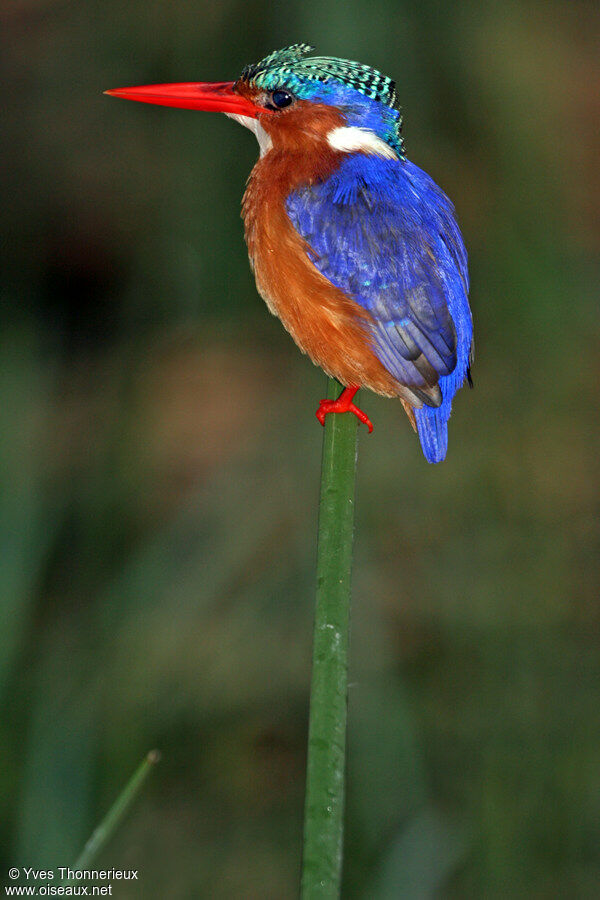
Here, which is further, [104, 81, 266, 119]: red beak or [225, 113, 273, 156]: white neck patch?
[225, 113, 273, 156]: white neck patch

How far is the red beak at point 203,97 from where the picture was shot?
1323mm

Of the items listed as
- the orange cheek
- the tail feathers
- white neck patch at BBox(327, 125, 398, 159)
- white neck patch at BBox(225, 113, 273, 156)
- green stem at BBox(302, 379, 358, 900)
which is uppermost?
white neck patch at BBox(225, 113, 273, 156)

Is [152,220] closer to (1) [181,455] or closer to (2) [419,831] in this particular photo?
(1) [181,455]

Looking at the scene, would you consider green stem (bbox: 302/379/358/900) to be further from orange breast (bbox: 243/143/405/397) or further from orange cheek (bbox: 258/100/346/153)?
orange cheek (bbox: 258/100/346/153)

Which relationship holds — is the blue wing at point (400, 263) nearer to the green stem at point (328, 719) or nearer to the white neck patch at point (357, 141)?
the white neck patch at point (357, 141)

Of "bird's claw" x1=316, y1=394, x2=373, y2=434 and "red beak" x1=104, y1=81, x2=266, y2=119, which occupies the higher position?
"red beak" x1=104, y1=81, x2=266, y2=119

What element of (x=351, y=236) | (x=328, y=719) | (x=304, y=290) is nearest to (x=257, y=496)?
(x=304, y=290)

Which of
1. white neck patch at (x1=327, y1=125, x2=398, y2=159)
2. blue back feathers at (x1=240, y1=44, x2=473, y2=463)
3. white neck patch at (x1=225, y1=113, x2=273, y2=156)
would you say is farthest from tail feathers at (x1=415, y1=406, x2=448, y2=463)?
white neck patch at (x1=225, y1=113, x2=273, y2=156)

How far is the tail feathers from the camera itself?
1444 mm

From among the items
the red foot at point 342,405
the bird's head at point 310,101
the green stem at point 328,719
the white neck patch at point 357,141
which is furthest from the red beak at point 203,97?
the green stem at point 328,719

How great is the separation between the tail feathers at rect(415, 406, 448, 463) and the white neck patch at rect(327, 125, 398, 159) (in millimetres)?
378

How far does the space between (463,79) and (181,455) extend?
1321mm

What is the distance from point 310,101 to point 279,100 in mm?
59

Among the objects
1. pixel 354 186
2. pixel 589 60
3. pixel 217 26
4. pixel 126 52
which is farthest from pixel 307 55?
pixel 589 60
